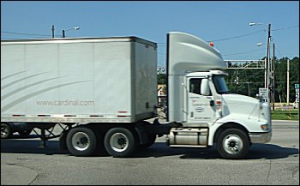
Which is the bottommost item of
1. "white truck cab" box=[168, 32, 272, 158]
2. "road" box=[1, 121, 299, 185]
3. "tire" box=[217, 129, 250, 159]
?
"road" box=[1, 121, 299, 185]

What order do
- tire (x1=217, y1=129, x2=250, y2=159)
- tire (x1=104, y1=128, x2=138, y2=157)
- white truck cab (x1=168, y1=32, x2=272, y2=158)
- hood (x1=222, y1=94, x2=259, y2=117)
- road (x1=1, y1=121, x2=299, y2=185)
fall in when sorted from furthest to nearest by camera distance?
1. tire (x1=104, y1=128, x2=138, y2=157)
2. hood (x1=222, y1=94, x2=259, y2=117)
3. white truck cab (x1=168, y1=32, x2=272, y2=158)
4. tire (x1=217, y1=129, x2=250, y2=159)
5. road (x1=1, y1=121, x2=299, y2=185)

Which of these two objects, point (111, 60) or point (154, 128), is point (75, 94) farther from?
point (154, 128)

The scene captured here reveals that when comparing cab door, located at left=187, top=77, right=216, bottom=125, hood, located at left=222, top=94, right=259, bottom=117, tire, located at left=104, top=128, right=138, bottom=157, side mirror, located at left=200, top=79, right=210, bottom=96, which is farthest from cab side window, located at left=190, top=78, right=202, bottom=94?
tire, located at left=104, top=128, right=138, bottom=157

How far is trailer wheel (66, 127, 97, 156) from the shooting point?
11.6 meters

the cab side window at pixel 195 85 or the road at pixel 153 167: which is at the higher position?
the cab side window at pixel 195 85

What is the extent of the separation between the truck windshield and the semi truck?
3 cm

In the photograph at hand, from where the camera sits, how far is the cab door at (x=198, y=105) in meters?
11.5

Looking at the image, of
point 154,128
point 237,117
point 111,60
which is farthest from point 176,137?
point 111,60

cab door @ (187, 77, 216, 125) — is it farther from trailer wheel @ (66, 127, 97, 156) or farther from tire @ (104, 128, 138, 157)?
trailer wheel @ (66, 127, 97, 156)

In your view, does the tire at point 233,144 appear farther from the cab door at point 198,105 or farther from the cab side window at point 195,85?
the cab side window at point 195,85

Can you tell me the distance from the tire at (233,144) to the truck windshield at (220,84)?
111cm

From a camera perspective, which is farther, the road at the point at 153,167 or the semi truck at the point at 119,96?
the semi truck at the point at 119,96

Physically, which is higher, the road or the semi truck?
the semi truck

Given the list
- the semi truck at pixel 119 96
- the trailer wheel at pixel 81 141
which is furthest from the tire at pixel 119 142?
the trailer wheel at pixel 81 141
